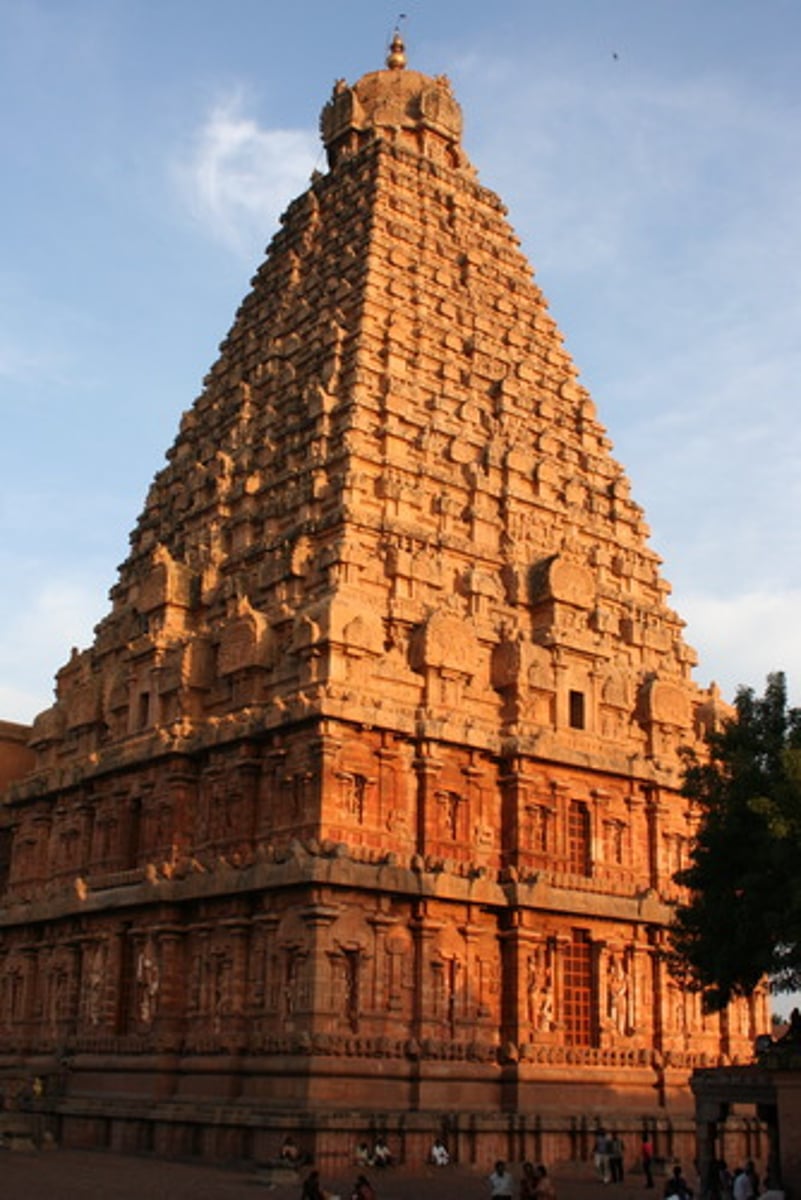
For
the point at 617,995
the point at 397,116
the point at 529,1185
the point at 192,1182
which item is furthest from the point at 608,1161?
the point at 397,116

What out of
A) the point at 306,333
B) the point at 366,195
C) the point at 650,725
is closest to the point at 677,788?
the point at 650,725

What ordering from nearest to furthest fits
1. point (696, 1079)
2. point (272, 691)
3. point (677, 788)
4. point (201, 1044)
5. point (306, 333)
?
point (696, 1079)
point (201, 1044)
point (272, 691)
point (677, 788)
point (306, 333)

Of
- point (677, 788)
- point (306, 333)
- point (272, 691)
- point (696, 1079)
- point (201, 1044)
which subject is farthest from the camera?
point (306, 333)

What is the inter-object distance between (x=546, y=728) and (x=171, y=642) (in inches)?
435

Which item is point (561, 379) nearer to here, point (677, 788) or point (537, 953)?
point (677, 788)

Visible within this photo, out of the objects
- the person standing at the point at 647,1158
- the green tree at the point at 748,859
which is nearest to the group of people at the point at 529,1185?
the green tree at the point at 748,859

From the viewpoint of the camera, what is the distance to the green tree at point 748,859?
2436 cm

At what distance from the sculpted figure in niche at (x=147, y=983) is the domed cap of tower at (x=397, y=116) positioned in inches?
1237

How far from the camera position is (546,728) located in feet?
124

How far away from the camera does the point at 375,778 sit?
3381 centimetres

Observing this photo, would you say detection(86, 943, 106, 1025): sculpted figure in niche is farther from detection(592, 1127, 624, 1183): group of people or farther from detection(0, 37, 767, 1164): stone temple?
detection(592, 1127, 624, 1183): group of people

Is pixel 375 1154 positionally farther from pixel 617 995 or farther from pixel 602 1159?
pixel 617 995

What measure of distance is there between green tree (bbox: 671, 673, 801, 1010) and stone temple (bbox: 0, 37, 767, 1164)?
11.3 feet

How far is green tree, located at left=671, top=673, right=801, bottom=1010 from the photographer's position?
79.9 feet
